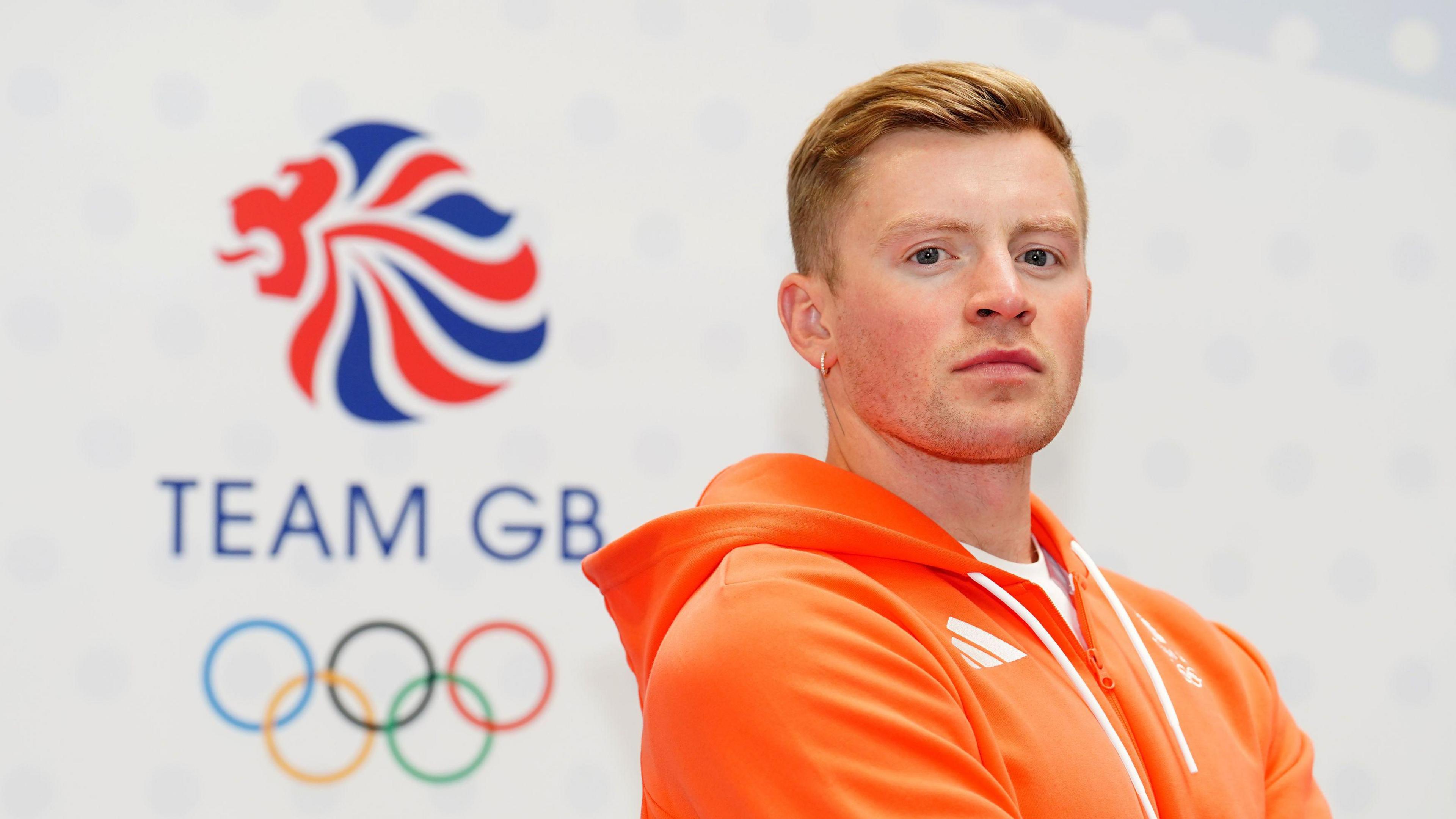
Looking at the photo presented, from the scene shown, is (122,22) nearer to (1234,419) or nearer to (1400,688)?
(1234,419)

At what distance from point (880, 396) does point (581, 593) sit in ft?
→ 2.63

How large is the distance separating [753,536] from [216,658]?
100 cm

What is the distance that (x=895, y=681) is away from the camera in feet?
3.48

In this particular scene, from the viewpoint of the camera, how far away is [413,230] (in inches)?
79.0

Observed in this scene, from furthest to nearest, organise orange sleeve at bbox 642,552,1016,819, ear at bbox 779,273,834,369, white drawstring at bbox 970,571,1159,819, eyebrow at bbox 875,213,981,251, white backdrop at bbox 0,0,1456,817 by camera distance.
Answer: white backdrop at bbox 0,0,1456,817 → ear at bbox 779,273,834,369 → eyebrow at bbox 875,213,981,251 → white drawstring at bbox 970,571,1159,819 → orange sleeve at bbox 642,552,1016,819

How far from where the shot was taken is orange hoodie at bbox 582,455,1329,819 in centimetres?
102

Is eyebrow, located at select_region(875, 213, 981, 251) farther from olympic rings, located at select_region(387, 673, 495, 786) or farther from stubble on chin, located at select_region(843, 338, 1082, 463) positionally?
olympic rings, located at select_region(387, 673, 495, 786)

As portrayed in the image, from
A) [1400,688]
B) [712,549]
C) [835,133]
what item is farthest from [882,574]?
[1400,688]

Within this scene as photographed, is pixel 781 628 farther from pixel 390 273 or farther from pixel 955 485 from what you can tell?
pixel 390 273

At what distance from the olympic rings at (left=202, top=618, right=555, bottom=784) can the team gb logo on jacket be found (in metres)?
0.32

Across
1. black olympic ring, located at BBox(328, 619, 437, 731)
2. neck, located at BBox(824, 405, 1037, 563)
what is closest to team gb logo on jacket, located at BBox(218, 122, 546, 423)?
black olympic ring, located at BBox(328, 619, 437, 731)

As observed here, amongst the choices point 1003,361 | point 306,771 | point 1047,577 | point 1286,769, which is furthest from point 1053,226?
point 306,771

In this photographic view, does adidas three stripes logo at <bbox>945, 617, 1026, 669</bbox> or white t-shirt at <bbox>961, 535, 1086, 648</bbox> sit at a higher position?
white t-shirt at <bbox>961, 535, 1086, 648</bbox>

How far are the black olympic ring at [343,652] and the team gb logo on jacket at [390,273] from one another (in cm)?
29
